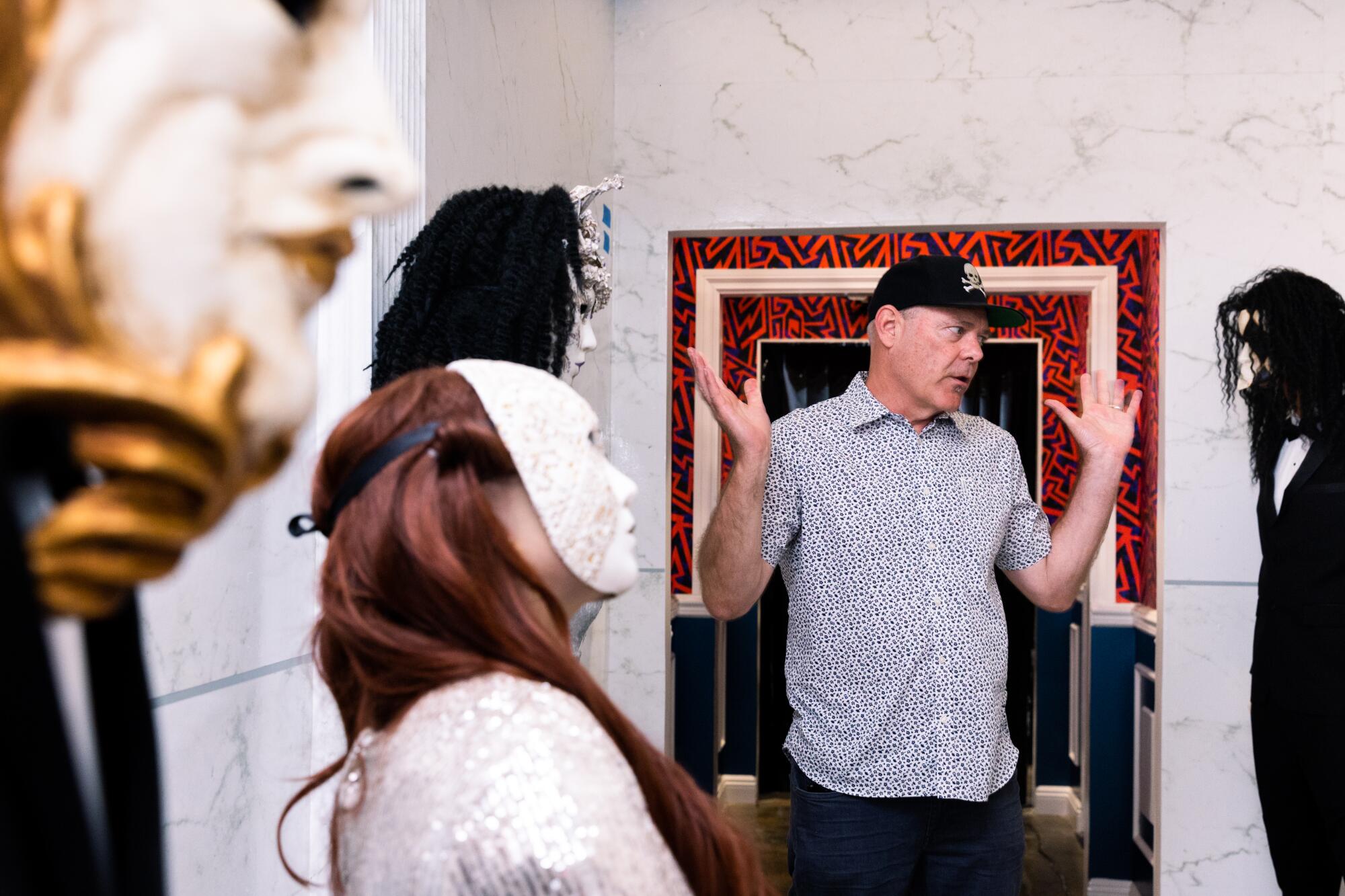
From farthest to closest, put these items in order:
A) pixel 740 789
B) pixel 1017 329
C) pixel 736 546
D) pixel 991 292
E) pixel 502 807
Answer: pixel 740 789 < pixel 1017 329 < pixel 991 292 < pixel 736 546 < pixel 502 807

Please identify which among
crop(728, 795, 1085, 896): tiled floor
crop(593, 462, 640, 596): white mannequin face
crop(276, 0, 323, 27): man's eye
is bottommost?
crop(728, 795, 1085, 896): tiled floor

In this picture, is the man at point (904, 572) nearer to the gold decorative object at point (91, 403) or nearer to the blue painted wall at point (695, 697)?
the gold decorative object at point (91, 403)

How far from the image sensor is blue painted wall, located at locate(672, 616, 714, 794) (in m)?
4.96

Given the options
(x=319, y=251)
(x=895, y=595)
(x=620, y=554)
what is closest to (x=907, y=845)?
(x=895, y=595)

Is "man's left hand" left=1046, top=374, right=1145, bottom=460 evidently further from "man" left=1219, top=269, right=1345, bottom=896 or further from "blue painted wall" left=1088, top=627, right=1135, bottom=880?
"blue painted wall" left=1088, top=627, right=1135, bottom=880

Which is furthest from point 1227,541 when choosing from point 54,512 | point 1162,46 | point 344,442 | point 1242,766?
point 54,512

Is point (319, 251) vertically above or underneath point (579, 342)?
underneath

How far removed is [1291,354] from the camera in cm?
294

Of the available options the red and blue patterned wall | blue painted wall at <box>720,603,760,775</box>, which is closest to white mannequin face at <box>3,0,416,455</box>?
the red and blue patterned wall

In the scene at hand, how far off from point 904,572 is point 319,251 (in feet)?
6.75

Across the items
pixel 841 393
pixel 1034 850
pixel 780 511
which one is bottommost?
pixel 1034 850

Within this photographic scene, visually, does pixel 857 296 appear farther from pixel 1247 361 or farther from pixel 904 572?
pixel 904 572

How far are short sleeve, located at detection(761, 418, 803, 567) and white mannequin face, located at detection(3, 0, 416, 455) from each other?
2060mm

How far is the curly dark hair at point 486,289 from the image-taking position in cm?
140
